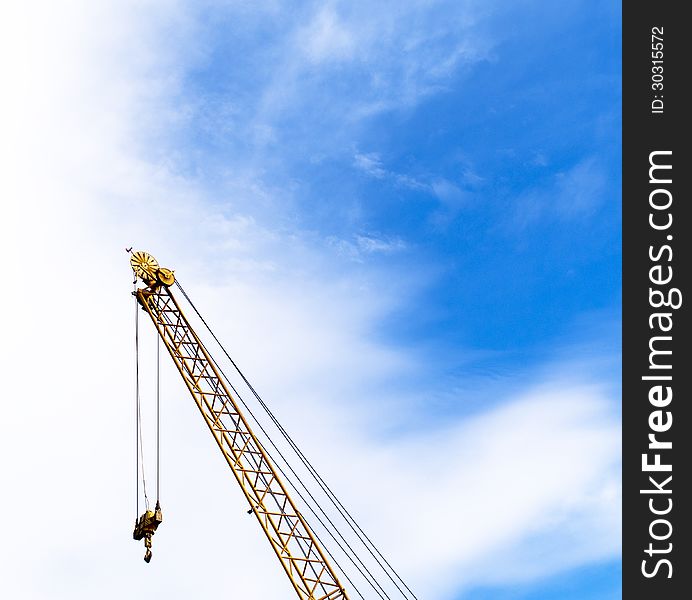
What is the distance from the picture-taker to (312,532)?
5669cm

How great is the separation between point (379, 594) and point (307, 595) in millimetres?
7162
